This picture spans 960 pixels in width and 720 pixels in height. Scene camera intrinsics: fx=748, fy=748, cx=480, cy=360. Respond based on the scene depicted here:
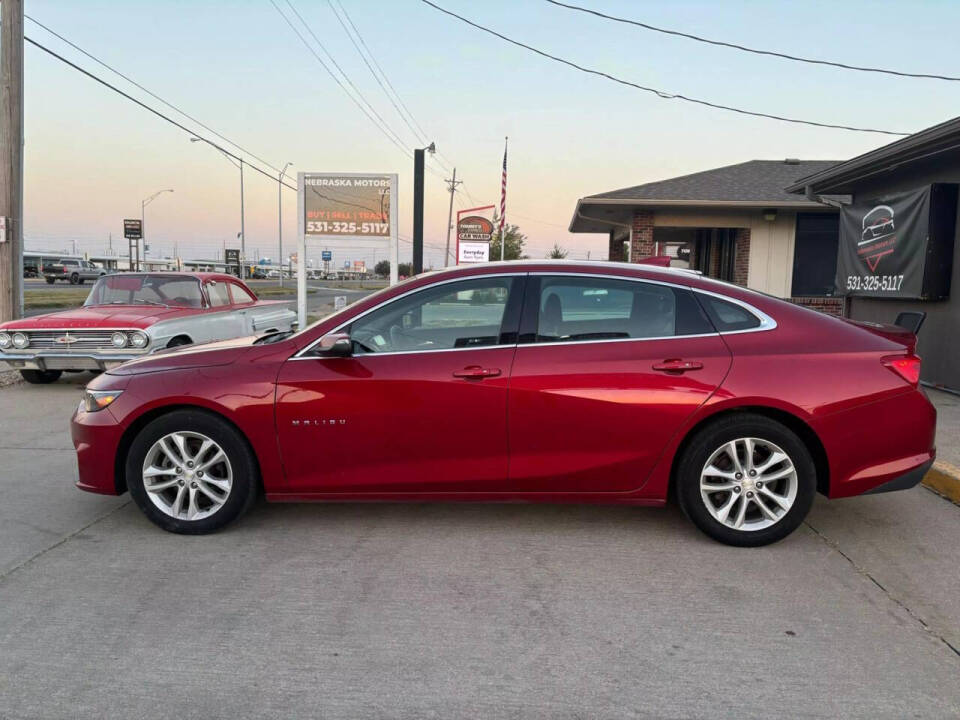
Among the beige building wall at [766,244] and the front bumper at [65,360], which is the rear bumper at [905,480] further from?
the beige building wall at [766,244]

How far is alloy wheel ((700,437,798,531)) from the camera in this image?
414 cm

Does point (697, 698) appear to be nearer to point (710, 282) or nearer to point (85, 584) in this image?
point (710, 282)

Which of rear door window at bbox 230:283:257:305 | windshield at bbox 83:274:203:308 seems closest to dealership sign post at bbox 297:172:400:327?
rear door window at bbox 230:283:257:305

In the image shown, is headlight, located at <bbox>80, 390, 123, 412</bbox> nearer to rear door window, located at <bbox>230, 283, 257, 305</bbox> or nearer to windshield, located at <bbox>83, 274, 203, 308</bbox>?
windshield, located at <bbox>83, 274, 203, 308</bbox>

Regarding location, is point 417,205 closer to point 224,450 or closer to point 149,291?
point 149,291

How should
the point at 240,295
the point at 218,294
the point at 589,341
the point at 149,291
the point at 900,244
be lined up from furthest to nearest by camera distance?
the point at 240,295 < the point at 218,294 < the point at 149,291 < the point at 900,244 < the point at 589,341

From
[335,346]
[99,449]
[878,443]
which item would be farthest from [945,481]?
[99,449]

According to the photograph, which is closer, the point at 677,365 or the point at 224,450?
the point at 677,365

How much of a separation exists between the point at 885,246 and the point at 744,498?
23.2 ft

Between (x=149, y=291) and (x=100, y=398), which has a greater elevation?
(x=149, y=291)

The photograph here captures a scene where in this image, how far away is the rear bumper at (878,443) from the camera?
13.5 ft

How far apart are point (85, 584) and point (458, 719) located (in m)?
2.19

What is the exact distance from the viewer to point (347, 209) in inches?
499

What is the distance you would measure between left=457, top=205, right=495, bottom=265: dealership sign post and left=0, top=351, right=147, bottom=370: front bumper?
36.6 ft
